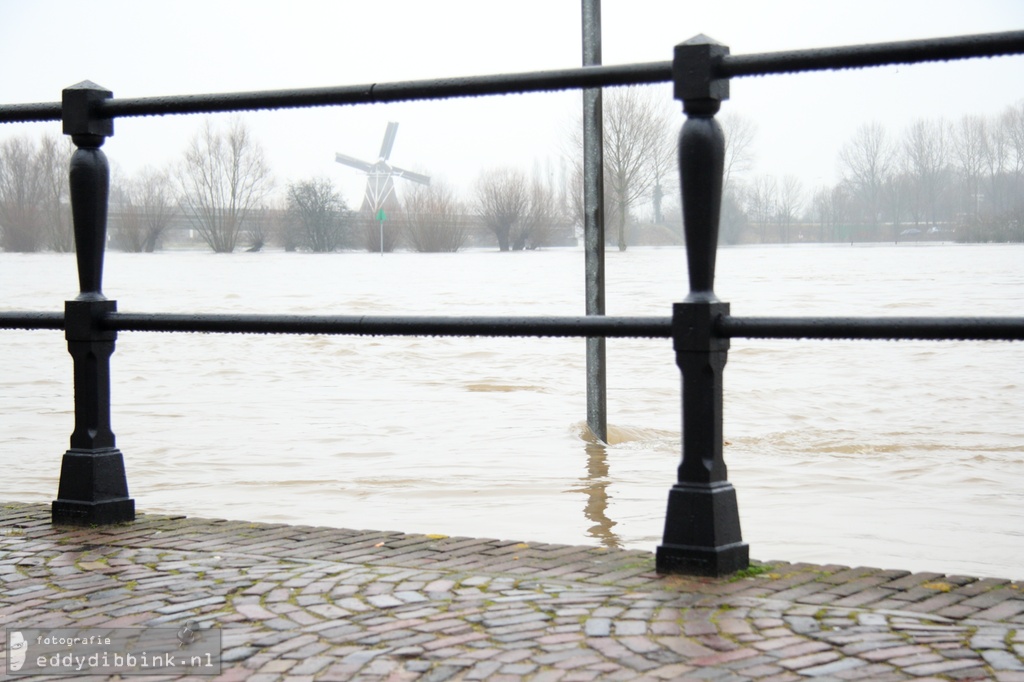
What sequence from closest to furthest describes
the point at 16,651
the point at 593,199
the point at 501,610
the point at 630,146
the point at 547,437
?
the point at 16,651 → the point at 501,610 → the point at 593,199 → the point at 547,437 → the point at 630,146

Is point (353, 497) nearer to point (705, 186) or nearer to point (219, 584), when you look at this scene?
point (219, 584)

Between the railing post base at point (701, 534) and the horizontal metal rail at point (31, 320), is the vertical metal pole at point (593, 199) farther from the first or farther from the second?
the railing post base at point (701, 534)

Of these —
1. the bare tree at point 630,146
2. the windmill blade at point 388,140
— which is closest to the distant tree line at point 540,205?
the bare tree at point 630,146

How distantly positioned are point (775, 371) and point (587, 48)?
6.46m

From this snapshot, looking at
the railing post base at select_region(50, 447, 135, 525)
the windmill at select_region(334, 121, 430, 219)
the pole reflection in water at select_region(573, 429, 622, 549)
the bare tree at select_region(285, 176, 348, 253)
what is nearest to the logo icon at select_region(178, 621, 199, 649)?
the railing post base at select_region(50, 447, 135, 525)

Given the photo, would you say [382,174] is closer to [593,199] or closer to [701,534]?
[593,199]

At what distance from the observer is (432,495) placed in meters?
5.83

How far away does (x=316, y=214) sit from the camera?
35469 mm

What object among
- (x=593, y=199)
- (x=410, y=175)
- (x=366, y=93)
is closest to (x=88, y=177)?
(x=366, y=93)

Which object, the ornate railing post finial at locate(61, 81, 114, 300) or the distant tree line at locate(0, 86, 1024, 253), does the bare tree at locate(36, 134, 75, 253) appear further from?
the ornate railing post finial at locate(61, 81, 114, 300)

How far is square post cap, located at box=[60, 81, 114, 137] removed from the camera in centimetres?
325

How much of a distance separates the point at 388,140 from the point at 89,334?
347 feet

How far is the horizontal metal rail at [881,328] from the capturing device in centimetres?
226

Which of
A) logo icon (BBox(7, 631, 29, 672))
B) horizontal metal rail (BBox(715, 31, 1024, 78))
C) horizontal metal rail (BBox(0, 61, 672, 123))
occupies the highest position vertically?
horizontal metal rail (BBox(0, 61, 672, 123))
